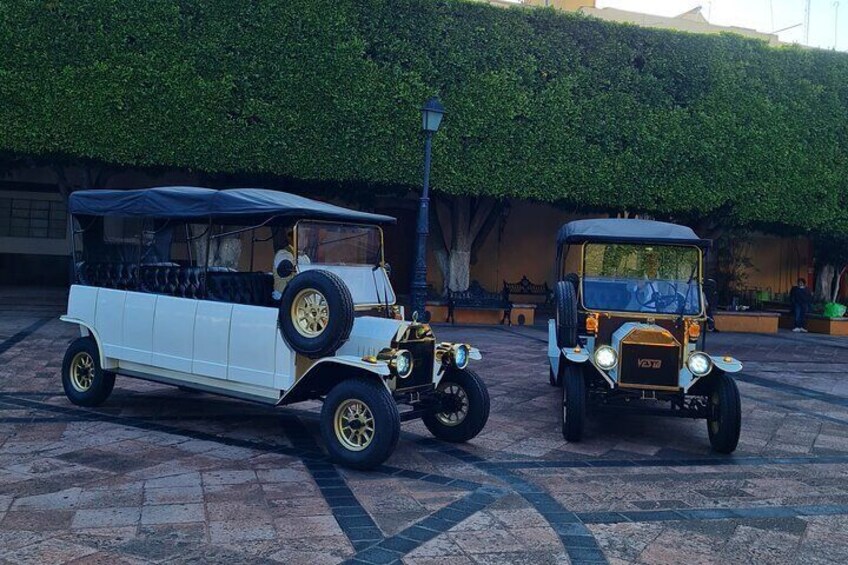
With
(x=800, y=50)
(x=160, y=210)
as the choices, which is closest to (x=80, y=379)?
(x=160, y=210)

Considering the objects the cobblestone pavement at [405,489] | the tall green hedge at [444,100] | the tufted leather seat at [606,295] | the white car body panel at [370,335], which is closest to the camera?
the cobblestone pavement at [405,489]

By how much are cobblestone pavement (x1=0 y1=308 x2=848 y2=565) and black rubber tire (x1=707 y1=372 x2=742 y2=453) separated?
162 mm

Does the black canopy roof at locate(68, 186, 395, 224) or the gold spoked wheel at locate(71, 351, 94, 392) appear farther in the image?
the gold spoked wheel at locate(71, 351, 94, 392)

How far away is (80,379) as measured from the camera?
7891mm

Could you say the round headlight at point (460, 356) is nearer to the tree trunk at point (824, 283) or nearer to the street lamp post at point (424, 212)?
the street lamp post at point (424, 212)

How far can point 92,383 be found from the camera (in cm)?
766

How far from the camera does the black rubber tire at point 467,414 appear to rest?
6746 millimetres

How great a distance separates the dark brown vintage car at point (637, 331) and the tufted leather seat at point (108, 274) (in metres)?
4.69

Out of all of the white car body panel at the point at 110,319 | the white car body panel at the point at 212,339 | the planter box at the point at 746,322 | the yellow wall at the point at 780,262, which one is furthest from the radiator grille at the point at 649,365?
Result: the yellow wall at the point at 780,262

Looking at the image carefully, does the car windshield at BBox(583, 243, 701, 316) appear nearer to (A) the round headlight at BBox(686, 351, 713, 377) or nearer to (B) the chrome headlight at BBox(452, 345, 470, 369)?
(A) the round headlight at BBox(686, 351, 713, 377)

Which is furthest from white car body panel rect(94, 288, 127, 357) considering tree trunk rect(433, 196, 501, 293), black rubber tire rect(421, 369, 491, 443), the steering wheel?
tree trunk rect(433, 196, 501, 293)

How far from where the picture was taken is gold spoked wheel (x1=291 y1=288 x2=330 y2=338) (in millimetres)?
6086

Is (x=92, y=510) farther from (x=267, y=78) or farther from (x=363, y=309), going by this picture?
(x=267, y=78)

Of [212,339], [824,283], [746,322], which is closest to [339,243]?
[212,339]
